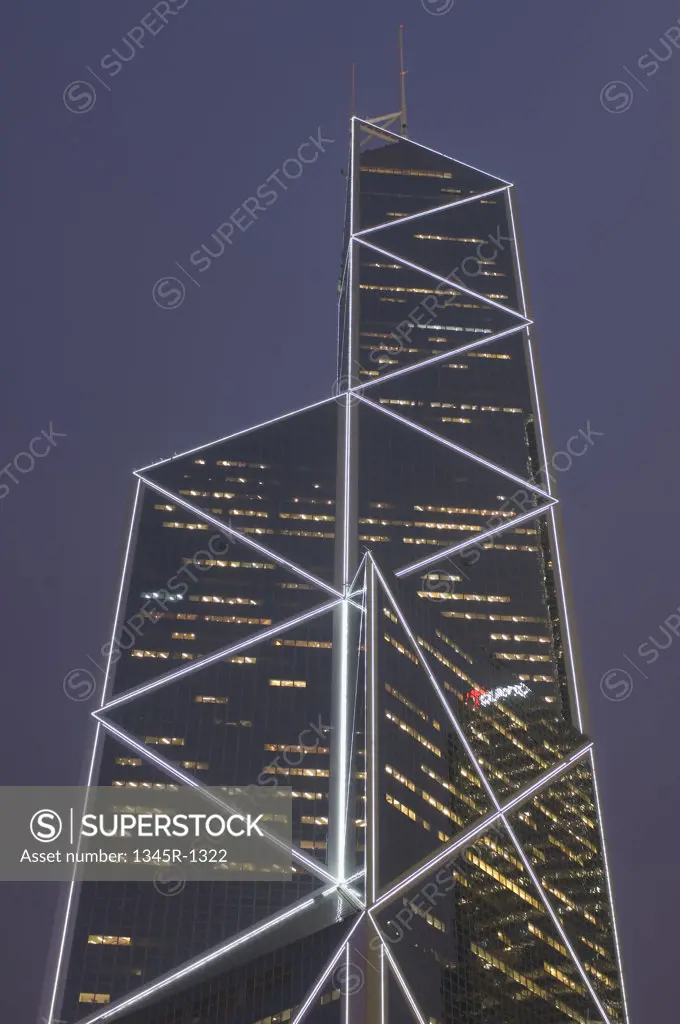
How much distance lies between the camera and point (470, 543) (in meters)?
65.9

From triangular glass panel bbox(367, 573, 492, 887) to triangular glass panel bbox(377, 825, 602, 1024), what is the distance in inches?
45.0

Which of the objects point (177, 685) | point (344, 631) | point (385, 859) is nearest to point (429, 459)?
point (344, 631)

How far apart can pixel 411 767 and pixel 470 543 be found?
2825 centimetres

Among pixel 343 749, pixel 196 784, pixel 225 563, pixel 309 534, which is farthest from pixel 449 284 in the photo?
pixel 196 784

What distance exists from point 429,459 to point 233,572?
51.2ft

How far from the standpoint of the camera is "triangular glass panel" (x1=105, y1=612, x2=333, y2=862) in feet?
186

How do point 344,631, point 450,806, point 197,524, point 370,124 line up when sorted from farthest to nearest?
point 370,124 < point 197,524 < point 344,631 < point 450,806

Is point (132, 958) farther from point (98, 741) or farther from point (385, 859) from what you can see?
point (385, 859)

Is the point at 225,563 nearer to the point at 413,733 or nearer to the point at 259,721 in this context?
the point at 259,721

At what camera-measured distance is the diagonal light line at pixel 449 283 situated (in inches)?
3041

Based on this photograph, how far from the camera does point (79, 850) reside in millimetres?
53938

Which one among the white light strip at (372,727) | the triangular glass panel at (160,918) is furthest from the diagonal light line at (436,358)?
the triangular glass panel at (160,918)

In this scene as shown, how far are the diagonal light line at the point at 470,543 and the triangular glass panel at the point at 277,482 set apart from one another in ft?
16.7

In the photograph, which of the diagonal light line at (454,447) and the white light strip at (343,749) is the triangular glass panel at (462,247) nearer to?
the diagonal light line at (454,447)
